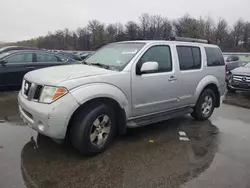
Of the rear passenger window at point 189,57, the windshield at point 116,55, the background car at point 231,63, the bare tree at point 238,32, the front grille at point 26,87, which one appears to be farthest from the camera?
the bare tree at point 238,32

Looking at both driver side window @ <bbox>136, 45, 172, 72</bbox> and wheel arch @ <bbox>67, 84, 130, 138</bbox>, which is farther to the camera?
driver side window @ <bbox>136, 45, 172, 72</bbox>

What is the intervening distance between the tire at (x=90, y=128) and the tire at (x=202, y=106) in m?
2.46

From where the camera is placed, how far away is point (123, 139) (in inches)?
168

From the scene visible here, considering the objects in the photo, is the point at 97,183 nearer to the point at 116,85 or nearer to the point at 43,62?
the point at 116,85

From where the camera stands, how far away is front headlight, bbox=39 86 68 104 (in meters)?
3.10

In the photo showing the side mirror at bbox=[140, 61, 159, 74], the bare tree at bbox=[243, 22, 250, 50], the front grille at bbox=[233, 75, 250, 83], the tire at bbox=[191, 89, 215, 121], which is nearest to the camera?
the side mirror at bbox=[140, 61, 159, 74]

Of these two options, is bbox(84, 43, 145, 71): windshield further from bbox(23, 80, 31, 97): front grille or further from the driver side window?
bbox(23, 80, 31, 97): front grille

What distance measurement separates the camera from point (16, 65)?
7664 millimetres

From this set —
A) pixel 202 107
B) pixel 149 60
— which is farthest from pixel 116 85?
pixel 202 107

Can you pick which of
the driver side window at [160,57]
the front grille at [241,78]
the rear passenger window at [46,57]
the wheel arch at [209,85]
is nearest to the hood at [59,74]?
the driver side window at [160,57]

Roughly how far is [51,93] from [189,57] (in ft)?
9.91

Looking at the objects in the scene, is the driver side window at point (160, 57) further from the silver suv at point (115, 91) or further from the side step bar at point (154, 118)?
the side step bar at point (154, 118)

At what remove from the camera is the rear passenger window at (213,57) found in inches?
212

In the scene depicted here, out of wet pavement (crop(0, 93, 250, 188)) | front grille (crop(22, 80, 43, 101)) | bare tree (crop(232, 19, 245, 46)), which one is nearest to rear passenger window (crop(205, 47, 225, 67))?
wet pavement (crop(0, 93, 250, 188))
